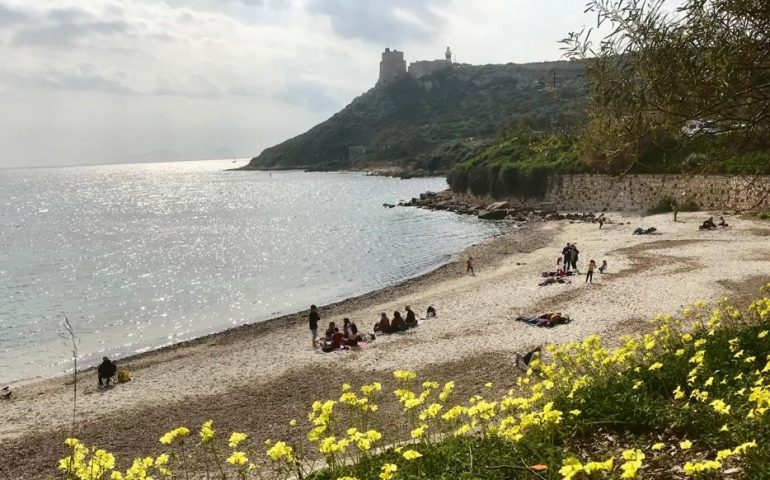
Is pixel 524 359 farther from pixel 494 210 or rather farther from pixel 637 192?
pixel 494 210

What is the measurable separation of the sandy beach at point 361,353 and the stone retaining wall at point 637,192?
9930mm

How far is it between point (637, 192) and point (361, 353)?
4493cm

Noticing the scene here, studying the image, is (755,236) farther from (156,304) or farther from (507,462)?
(156,304)

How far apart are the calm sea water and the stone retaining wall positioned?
10.3 metres

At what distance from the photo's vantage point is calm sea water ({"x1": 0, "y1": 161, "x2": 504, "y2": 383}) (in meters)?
34.5

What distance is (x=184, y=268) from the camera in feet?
186

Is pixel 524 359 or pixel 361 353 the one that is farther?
pixel 361 353

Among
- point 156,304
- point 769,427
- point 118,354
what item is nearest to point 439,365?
point 769,427

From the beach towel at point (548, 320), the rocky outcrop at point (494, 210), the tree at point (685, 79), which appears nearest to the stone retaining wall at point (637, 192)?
the rocky outcrop at point (494, 210)

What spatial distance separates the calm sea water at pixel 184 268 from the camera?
113 feet

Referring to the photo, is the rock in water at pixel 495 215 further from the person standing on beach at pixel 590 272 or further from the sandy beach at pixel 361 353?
the person standing on beach at pixel 590 272

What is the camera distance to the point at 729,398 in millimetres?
6754

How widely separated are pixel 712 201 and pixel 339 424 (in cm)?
4636

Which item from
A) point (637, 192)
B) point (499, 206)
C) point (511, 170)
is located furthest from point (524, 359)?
point (511, 170)
